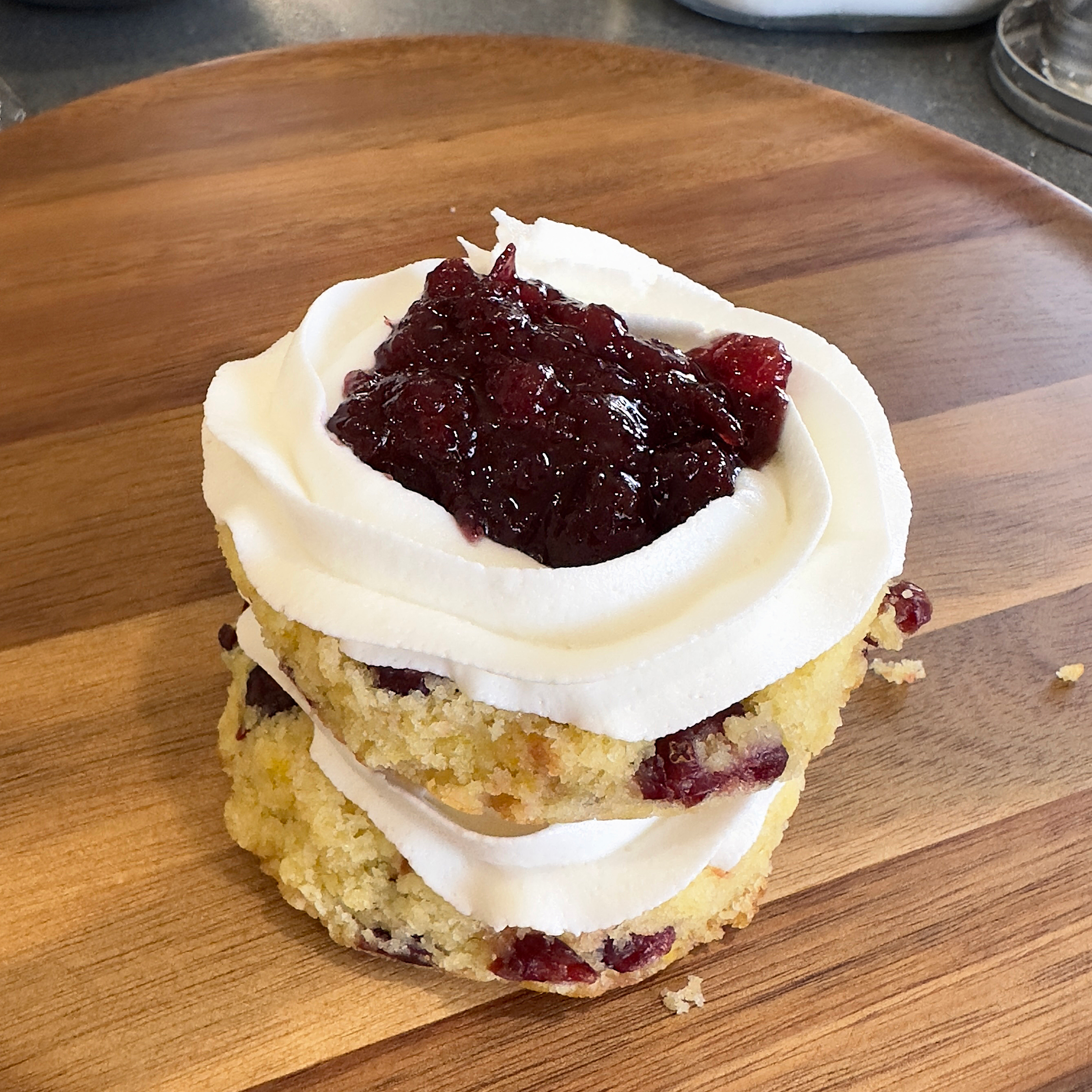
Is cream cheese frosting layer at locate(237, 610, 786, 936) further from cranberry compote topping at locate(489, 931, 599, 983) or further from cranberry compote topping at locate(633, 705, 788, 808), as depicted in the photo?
cranberry compote topping at locate(633, 705, 788, 808)

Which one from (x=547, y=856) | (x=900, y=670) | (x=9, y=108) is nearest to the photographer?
(x=547, y=856)

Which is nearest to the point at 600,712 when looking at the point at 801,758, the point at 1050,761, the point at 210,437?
the point at 801,758

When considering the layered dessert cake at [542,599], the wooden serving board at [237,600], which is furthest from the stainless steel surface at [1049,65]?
the layered dessert cake at [542,599]

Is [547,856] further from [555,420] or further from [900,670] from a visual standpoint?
[900,670]

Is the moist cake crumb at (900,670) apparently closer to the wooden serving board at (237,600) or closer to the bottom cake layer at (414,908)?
the wooden serving board at (237,600)

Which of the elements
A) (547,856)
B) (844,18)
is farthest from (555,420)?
(844,18)

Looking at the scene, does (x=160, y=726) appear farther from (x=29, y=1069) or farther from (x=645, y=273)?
(x=645, y=273)
